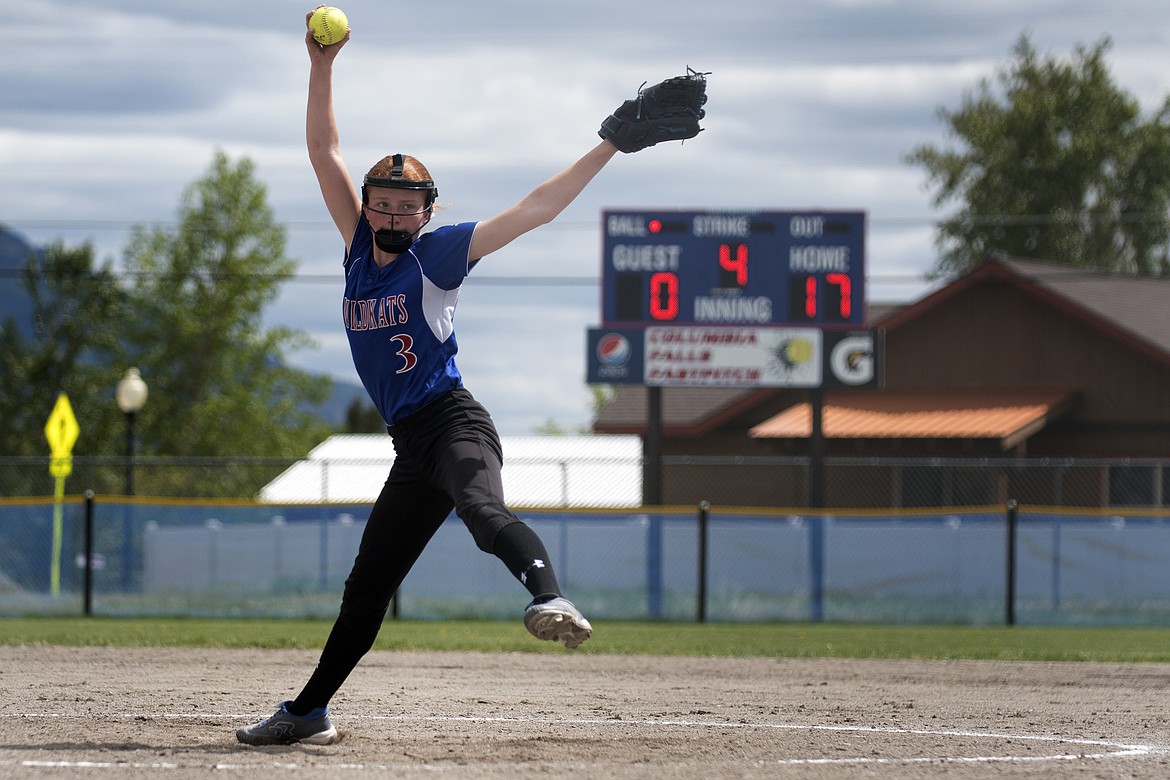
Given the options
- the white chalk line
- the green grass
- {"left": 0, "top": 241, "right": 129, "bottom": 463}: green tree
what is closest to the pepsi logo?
the green grass

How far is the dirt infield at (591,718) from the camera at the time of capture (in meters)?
5.27

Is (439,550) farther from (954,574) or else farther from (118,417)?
(118,417)

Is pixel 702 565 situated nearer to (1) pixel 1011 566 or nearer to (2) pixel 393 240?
(1) pixel 1011 566

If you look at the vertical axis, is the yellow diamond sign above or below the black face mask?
below

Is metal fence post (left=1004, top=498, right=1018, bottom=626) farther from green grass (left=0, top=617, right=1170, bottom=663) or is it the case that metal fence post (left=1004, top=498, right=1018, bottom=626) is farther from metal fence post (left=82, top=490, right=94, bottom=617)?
metal fence post (left=82, top=490, right=94, bottom=617)

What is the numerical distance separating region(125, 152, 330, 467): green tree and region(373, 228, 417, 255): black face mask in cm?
4579

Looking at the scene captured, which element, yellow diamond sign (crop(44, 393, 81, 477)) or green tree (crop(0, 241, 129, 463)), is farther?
green tree (crop(0, 241, 129, 463))

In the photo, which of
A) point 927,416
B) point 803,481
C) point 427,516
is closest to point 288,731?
point 427,516

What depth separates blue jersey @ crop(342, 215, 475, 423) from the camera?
5.23 m

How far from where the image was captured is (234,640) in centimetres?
1241

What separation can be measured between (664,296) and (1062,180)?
1140 inches

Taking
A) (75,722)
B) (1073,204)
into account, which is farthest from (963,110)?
(75,722)

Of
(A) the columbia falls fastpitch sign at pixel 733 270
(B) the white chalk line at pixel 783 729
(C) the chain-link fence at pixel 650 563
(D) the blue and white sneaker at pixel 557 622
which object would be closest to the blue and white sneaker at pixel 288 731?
(B) the white chalk line at pixel 783 729

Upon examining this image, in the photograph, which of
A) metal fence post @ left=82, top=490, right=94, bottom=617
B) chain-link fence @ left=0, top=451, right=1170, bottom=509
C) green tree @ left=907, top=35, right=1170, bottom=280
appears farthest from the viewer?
green tree @ left=907, top=35, right=1170, bottom=280
